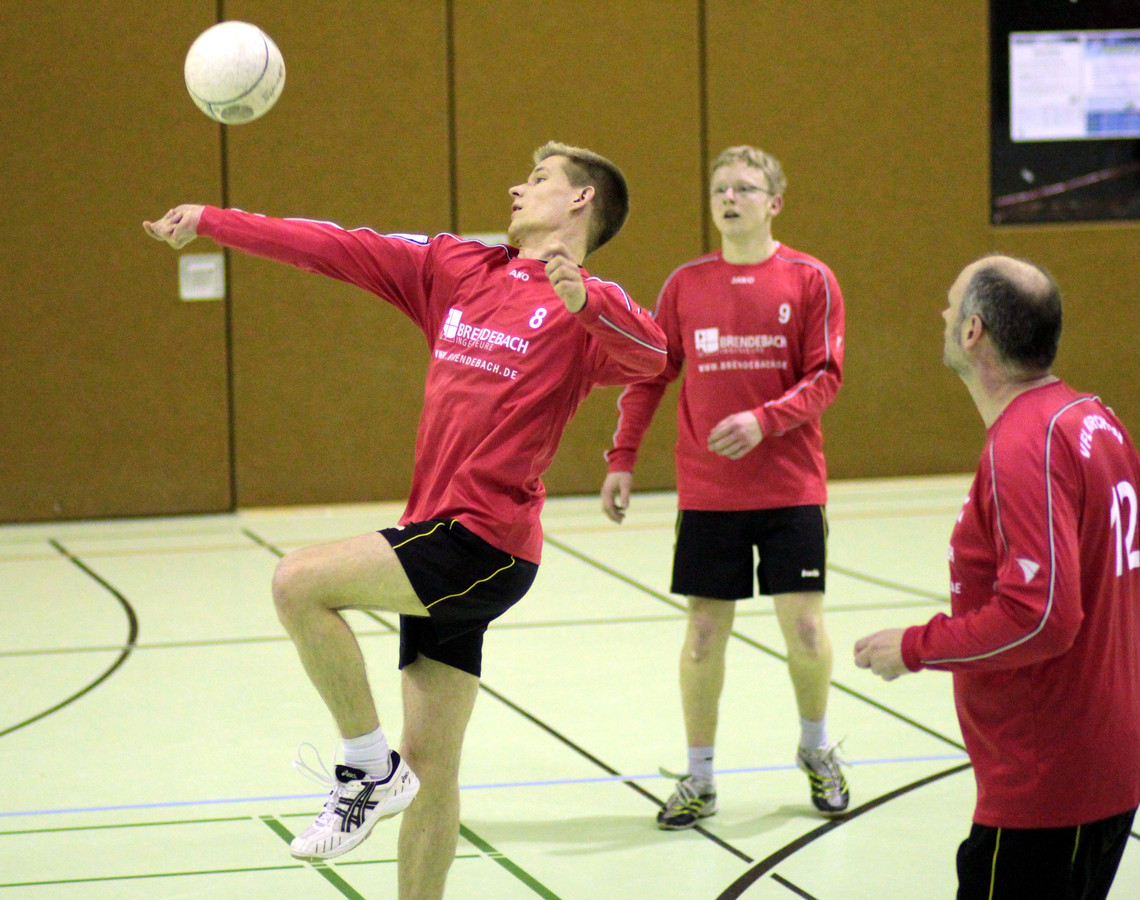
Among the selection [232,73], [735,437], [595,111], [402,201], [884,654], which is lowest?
[884,654]

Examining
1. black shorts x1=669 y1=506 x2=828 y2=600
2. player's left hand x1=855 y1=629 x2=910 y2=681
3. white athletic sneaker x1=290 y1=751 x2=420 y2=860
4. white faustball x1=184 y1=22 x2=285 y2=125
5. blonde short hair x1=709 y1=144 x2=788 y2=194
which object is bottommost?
white athletic sneaker x1=290 y1=751 x2=420 y2=860

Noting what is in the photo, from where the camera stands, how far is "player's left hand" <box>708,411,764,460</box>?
4.18 metres

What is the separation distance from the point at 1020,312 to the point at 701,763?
233 cm

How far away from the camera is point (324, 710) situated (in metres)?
5.41

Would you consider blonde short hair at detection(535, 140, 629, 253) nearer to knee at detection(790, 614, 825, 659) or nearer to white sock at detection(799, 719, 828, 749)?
knee at detection(790, 614, 825, 659)

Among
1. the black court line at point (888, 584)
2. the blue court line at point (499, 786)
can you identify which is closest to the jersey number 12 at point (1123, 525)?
the blue court line at point (499, 786)

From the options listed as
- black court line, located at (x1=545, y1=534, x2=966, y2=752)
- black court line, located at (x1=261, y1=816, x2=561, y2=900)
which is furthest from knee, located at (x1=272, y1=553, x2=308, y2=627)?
black court line, located at (x1=545, y1=534, x2=966, y2=752)

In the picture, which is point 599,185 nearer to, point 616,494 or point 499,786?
point 616,494

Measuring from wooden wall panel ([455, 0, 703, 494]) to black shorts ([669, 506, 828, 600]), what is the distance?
5.10m

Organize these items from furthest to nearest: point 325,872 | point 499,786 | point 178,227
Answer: point 499,786 < point 325,872 < point 178,227

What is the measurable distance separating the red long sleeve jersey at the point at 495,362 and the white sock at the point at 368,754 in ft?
1.70

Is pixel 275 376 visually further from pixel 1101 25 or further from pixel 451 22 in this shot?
pixel 1101 25

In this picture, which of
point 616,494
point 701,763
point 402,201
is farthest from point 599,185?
point 402,201

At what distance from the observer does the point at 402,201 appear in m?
9.55
